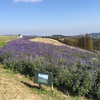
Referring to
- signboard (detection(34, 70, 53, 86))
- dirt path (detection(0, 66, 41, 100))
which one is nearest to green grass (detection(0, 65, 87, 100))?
dirt path (detection(0, 66, 41, 100))

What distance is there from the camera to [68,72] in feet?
28.9

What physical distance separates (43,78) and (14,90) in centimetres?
112

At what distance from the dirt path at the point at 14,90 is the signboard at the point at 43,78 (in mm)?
488

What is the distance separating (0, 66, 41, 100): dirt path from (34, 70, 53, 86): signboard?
49cm

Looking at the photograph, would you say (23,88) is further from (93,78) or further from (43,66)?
(93,78)

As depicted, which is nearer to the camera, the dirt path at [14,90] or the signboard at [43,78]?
the dirt path at [14,90]

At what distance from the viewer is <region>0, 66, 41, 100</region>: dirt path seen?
7201 millimetres

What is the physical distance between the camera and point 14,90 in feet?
25.2

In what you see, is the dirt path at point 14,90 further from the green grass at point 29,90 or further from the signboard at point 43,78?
the signboard at point 43,78

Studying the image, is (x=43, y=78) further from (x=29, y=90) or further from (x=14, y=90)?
(x=14, y=90)

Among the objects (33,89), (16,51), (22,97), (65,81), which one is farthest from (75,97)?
(16,51)

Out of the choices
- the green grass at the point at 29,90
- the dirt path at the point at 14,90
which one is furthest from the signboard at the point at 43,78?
the dirt path at the point at 14,90

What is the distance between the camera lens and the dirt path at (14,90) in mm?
7201

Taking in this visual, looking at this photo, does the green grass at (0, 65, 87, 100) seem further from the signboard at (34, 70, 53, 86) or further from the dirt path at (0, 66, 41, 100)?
the signboard at (34, 70, 53, 86)
